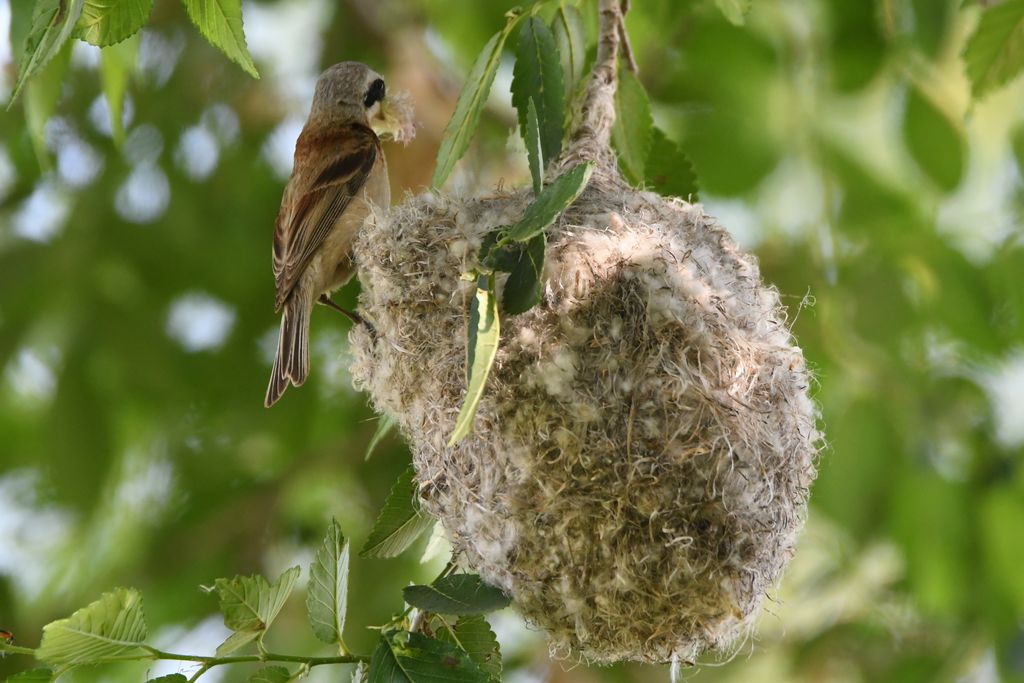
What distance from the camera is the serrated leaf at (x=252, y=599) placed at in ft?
7.14

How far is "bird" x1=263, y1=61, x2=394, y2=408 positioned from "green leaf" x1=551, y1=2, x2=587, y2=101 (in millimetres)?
742

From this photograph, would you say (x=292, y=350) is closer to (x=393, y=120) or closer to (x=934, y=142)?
(x=393, y=120)

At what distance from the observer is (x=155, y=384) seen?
5.09 m

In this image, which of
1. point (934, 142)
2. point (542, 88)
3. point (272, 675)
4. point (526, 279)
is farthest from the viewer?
point (934, 142)

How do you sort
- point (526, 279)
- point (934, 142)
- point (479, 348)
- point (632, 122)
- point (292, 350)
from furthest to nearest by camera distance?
point (934, 142), point (292, 350), point (632, 122), point (526, 279), point (479, 348)

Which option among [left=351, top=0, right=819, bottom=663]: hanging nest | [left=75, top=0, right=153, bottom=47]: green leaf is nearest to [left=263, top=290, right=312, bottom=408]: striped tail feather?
[left=351, top=0, right=819, bottom=663]: hanging nest

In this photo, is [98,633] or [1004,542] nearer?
[98,633]

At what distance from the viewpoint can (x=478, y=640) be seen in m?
2.22

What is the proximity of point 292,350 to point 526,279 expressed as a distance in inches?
59.8

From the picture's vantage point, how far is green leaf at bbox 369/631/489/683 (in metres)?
2.03

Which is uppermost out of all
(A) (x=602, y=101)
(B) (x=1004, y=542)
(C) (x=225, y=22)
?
(C) (x=225, y=22)

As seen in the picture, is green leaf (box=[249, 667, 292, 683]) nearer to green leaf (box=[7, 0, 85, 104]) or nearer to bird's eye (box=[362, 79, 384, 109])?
green leaf (box=[7, 0, 85, 104])

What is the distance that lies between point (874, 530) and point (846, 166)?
1655mm

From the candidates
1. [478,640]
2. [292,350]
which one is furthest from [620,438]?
[292,350]
